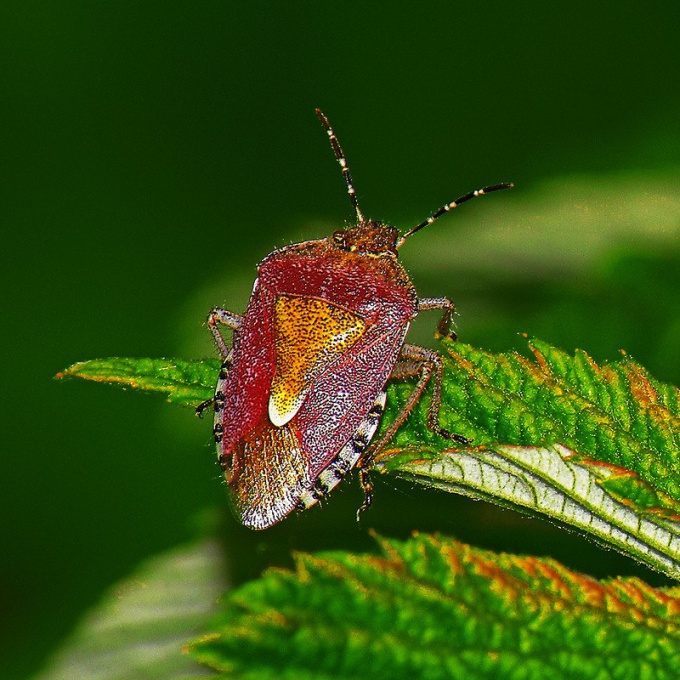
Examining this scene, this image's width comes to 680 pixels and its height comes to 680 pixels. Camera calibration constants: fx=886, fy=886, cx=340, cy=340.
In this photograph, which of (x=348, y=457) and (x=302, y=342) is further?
(x=302, y=342)

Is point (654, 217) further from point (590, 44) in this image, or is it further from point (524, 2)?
point (524, 2)

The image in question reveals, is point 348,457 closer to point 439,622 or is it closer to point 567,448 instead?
point 567,448

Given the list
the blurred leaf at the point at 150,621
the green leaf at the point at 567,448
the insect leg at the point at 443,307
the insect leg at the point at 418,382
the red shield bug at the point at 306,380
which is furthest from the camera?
the insect leg at the point at 443,307

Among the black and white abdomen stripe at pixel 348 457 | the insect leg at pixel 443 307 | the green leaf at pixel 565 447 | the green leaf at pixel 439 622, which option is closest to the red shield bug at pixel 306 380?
the black and white abdomen stripe at pixel 348 457

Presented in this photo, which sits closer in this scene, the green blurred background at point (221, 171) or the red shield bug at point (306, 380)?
the red shield bug at point (306, 380)

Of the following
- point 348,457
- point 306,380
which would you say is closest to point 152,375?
point 306,380

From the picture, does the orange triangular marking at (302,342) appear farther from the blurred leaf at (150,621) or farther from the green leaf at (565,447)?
the blurred leaf at (150,621)
